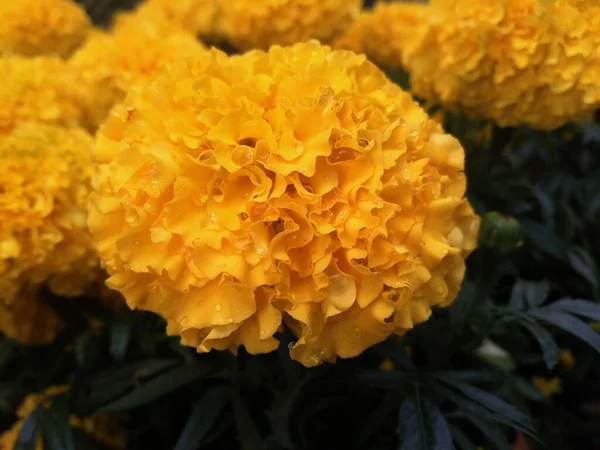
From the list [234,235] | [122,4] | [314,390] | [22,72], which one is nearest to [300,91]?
[234,235]

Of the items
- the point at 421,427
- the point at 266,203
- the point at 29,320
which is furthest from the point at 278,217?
the point at 29,320

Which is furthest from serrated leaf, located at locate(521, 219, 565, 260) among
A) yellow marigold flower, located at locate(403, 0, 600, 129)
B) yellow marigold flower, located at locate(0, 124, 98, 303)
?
yellow marigold flower, located at locate(0, 124, 98, 303)

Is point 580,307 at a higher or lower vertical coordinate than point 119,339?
higher

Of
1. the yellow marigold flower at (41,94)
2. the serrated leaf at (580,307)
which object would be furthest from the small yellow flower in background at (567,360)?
the yellow marigold flower at (41,94)

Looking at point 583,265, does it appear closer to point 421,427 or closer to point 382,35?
point 421,427

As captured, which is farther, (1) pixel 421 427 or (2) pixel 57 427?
(2) pixel 57 427

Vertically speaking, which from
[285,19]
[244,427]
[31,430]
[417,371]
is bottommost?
[31,430]
